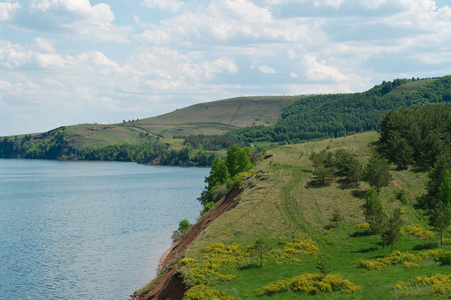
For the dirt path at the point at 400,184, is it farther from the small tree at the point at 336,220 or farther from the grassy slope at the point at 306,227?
the small tree at the point at 336,220

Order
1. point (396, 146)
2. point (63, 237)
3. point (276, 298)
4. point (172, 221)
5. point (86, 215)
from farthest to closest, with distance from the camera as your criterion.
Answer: point (86, 215), point (172, 221), point (63, 237), point (396, 146), point (276, 298)

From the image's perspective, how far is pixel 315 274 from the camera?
149 feet

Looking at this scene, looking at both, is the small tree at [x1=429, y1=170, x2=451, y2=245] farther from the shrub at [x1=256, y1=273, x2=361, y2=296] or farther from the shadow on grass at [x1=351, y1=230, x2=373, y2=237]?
the shrub at [x1=256, y1=273, x2=361, y2=296]

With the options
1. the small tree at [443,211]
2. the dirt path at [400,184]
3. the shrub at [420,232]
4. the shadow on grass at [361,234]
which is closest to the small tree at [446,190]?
the small tree at [443,211]

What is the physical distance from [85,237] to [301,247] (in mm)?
59161

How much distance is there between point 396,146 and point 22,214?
100243 mm

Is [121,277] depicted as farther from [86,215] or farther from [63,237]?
[86,215]

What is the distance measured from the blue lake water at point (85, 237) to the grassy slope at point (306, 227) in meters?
18.9

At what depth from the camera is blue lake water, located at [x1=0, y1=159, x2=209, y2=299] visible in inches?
2707

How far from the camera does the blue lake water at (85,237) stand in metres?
68.8

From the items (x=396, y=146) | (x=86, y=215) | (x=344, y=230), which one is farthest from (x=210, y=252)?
(x=86, y=215)

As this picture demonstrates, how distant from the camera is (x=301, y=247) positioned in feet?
183

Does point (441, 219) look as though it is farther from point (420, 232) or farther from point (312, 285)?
point (312, 285)

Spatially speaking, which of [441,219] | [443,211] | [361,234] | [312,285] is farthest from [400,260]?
[443,211]
